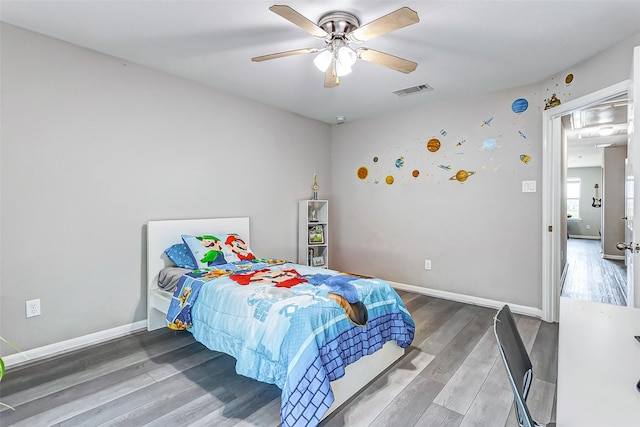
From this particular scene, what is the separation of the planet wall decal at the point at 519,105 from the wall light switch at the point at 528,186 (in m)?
0.77

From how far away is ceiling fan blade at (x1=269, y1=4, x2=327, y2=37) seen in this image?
5.45ft

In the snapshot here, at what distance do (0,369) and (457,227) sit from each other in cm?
399

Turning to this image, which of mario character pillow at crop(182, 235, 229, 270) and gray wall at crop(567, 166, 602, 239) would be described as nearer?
mario character pillow at crop(182, 235, 229, 270)

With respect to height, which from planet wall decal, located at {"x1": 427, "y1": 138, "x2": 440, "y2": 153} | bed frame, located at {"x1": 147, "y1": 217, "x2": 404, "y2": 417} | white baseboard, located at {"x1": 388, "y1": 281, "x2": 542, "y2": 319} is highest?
planet wall decal, located at {"x1": 427, "y1": 138, "x2": 440, "y2": 153}

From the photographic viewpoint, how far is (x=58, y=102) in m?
2.53

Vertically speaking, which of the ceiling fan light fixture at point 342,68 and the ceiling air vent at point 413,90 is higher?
the ceiling air vent at point 413,90

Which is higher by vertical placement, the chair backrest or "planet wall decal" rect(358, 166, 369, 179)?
"planet wall decal" rect(358, 166, 369, 179)

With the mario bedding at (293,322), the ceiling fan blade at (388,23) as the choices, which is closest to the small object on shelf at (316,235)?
the mario bedding at (293,322)

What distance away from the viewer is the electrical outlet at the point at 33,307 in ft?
7.93

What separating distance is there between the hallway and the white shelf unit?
3.35m

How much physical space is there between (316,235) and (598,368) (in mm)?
3706

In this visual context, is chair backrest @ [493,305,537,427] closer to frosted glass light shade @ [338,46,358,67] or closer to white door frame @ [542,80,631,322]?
frosted glass light shade @ [338,46,358,67]

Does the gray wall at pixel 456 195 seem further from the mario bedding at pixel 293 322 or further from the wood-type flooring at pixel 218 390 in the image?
the mario bedding at pixel 293 322

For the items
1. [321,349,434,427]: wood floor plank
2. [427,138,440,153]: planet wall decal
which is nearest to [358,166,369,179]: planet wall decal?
[427,138,440,153]: planet wall decal
